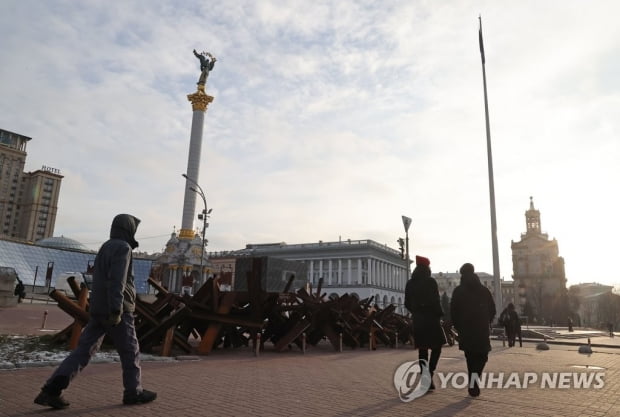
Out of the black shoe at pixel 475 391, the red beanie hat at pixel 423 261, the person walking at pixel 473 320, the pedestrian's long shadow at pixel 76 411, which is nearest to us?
the pedestrian's long shadow at pixel 76 411

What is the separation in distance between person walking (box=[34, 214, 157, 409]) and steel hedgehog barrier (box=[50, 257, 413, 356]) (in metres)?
3.19

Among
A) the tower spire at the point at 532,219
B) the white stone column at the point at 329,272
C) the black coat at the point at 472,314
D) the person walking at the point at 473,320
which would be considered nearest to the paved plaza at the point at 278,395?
the person walking at the point at 473,320

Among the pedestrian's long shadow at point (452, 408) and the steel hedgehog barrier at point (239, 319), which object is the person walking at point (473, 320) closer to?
the pedestrian's long shadow at point (452, 408)

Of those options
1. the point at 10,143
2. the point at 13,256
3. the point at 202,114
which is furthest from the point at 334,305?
the point at 10,143

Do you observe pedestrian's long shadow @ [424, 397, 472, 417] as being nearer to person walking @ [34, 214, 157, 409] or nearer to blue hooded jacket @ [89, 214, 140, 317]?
person walking @ [34, 214, 157, 409]

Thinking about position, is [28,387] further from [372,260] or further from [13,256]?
[372,260]

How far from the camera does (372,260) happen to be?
94625 millimetres

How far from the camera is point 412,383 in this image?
7.21m

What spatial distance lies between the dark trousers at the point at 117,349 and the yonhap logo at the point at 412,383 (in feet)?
11.3

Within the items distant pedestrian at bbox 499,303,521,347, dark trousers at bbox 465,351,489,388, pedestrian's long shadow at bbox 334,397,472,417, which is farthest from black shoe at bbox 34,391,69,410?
distant pedestrian at bbox 499,303,521,347

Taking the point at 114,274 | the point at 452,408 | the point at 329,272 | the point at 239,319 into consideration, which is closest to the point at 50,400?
the point at 114,274

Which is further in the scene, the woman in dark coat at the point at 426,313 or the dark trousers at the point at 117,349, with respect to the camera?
the woman in dark coat at the point at 426,313

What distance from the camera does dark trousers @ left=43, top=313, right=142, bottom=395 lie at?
487 centimetres

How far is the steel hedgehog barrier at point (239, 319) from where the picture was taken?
31.2 feet
